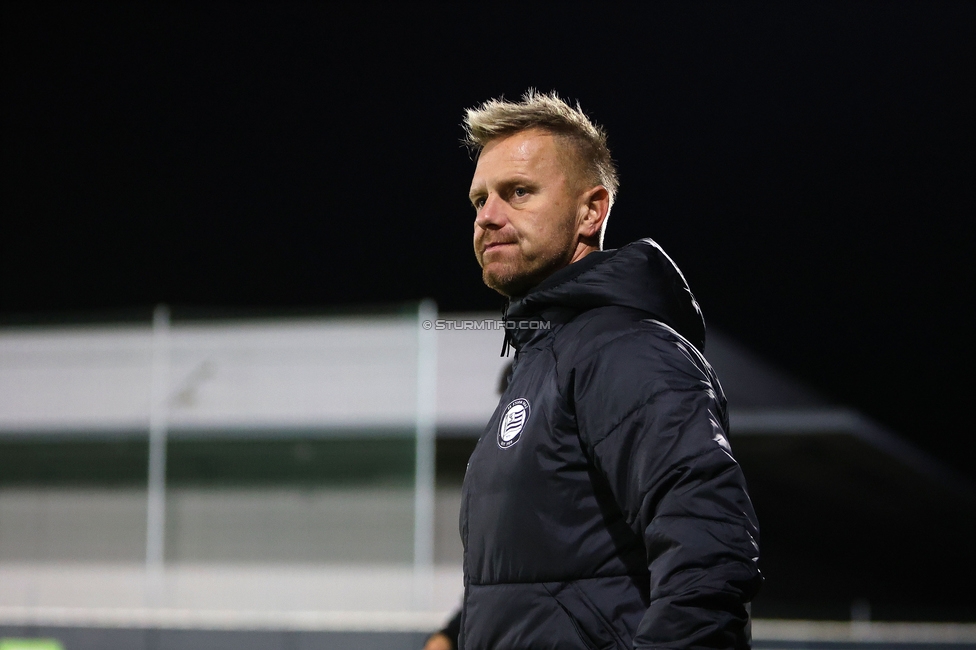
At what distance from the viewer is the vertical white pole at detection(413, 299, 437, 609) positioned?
10.6 feet

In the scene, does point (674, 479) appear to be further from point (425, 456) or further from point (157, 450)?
point (157, 450)

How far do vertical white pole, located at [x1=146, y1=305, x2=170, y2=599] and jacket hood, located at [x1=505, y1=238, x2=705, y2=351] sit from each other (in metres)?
2.63

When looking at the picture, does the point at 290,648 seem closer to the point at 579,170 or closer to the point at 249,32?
the point at 579,170

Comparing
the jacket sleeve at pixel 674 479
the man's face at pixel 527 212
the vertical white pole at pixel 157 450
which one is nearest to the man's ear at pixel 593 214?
the man's face at pixel 527 212

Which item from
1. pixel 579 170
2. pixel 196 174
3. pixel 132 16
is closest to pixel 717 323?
pixel 196 174

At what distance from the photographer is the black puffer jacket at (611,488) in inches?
36.2

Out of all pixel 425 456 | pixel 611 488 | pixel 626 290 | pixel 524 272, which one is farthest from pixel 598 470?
pixel 425 456

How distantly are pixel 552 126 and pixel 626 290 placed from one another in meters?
0.29

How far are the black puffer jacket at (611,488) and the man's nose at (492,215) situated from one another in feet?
0.42

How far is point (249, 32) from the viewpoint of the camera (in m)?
4.91

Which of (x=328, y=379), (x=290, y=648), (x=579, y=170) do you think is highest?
(x=579, y=170)

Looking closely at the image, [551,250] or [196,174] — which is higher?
[196,174]

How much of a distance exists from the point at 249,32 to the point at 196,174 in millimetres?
760

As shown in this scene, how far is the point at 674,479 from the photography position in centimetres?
95
